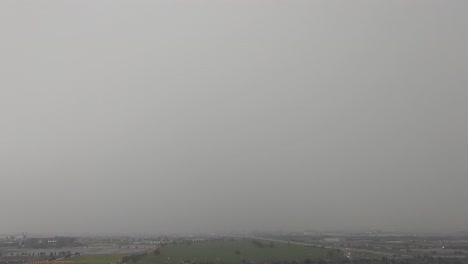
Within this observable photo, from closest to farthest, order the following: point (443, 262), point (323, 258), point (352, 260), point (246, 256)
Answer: point (443, 262)
point (352, 260)
point (323, 258)
point (246, 256)

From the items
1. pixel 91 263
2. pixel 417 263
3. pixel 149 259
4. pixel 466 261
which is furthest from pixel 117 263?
pixel 466 261

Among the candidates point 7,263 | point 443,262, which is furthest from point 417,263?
point 7,263

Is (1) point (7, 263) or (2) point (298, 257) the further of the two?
(2) point (298, 257)

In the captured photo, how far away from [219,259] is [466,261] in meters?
14.1

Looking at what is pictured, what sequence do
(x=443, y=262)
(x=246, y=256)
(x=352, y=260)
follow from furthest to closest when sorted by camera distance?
1. (x=246, y=256)
2. (x=352, y=260)
3. (x=443, y=262)

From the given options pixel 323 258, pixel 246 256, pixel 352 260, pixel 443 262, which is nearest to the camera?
pixel 443 262

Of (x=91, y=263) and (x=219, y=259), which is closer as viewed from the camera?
(x=91, y=263)

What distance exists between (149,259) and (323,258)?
1084 centimetres

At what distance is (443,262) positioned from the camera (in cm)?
2445

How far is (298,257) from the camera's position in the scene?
30.4 m

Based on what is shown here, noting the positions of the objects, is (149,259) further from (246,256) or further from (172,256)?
(246,256)

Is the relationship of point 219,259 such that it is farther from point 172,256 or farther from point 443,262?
point 443,262

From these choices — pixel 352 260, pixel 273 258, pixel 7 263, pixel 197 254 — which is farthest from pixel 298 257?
pixel 7 263

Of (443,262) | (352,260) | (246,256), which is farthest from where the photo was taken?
(246,256)
